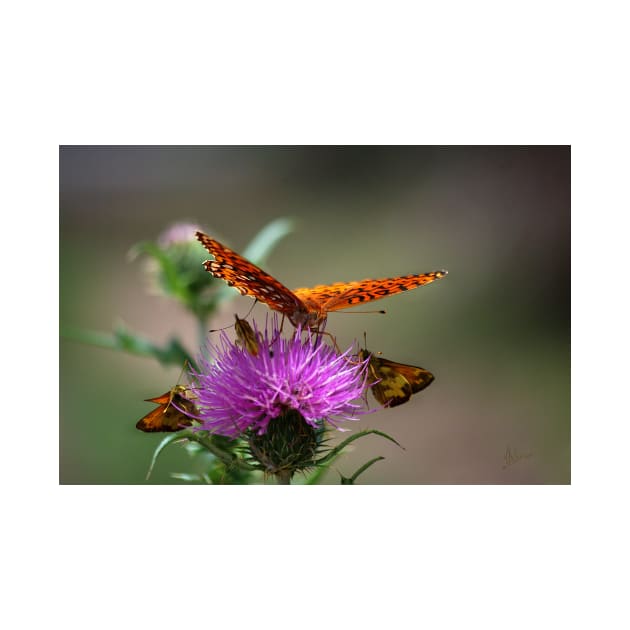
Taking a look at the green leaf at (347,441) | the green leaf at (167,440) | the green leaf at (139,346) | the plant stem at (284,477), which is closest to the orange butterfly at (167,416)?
the green leaf at (167,440)

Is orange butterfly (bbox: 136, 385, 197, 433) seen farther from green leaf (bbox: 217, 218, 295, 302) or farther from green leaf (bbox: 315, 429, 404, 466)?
green leaf (bbox: 217, 218, 295, 302)

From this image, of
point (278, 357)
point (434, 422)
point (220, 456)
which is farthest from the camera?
point (434, 422)

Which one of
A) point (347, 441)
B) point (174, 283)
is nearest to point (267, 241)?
point (174, 283)

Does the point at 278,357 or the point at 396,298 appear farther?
the point at 396,298

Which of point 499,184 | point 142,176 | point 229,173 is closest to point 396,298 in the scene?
point 499,184

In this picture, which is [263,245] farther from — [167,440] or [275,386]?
[167,440]

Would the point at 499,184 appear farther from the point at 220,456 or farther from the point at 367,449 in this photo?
the point at 220,456

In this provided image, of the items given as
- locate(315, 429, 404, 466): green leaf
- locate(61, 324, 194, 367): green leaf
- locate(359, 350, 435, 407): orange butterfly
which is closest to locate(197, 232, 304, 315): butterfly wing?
locate(359, 350, 435, 407): orange butterfly
